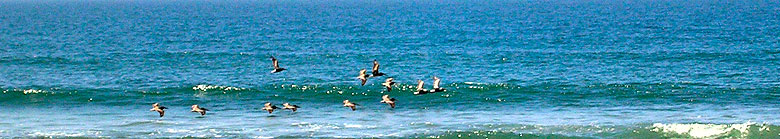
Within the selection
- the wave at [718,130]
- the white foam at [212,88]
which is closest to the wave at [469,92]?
the white foam at [212,88]

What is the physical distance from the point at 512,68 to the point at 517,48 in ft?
63.9

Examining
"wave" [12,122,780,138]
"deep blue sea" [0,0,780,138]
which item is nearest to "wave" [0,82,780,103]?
"deep blue sea" [0,0,780,138]

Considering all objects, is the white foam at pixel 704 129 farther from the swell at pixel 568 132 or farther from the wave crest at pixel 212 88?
the wave crest at pixel 212 88

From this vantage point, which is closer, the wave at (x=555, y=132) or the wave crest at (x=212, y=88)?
the wave at (x=555, y=132)

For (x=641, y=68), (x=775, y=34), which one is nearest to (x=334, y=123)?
(x=641, y=68)

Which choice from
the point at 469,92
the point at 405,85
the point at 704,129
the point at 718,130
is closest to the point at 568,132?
the point at 704,129

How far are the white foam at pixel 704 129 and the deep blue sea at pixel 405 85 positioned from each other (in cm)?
10

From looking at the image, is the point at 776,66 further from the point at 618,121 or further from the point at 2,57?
the point at 2,57

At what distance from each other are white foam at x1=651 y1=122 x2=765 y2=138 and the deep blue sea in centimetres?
10

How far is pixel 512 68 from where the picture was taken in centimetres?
8450

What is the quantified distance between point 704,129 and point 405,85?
87.1 feet

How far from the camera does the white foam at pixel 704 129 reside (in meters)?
51.4

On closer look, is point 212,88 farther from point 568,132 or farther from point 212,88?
point 568,132

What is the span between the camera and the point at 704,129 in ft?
172
